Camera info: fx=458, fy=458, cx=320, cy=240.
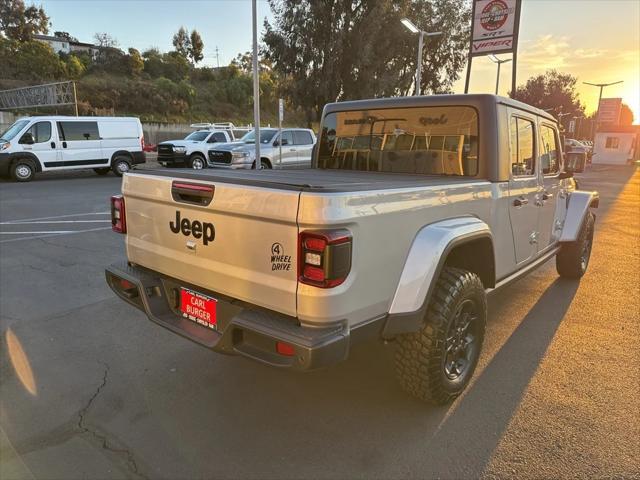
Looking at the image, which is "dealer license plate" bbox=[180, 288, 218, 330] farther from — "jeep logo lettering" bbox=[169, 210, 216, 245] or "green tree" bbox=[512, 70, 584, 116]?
"green tree" bbox=[512, 70, 584, 116]

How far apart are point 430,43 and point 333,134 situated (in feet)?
95.8

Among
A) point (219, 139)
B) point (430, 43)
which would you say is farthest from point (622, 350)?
point (430, 43)

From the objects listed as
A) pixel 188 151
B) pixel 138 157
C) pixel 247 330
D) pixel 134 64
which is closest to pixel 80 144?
pixel 138 157

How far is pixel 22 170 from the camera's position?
14828 millimetres

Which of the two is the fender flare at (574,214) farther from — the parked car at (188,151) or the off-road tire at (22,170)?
the off-road tire at (22,170)

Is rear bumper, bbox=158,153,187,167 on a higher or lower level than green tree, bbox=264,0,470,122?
lower

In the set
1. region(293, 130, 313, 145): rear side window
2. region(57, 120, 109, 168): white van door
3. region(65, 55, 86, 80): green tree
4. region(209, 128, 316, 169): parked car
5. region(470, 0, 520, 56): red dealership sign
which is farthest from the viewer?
region(65, 55, 86, 80): green tree

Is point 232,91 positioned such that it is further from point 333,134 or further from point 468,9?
point 333,134

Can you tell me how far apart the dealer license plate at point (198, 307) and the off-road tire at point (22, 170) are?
15.0 metres

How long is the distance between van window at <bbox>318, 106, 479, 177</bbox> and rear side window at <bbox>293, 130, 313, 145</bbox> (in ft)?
39.2

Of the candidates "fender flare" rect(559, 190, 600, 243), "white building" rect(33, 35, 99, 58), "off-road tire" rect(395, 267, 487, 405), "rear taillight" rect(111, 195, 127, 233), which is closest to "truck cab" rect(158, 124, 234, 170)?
"fender flare" rect(559, 190, 600, 243)

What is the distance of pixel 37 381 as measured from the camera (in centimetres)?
317

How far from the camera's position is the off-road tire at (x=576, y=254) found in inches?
212

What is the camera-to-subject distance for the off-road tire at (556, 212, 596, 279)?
538 centimetres
